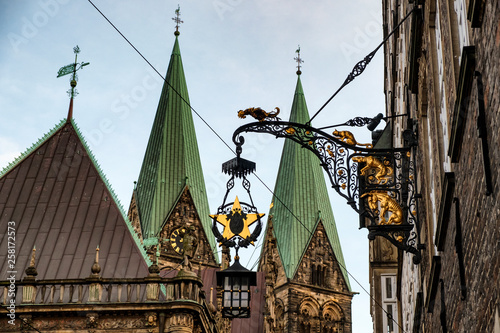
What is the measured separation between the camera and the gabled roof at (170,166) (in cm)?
5119

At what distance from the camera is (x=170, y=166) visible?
170ft

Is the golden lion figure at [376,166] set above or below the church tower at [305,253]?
below

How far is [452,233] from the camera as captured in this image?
709 centimetres

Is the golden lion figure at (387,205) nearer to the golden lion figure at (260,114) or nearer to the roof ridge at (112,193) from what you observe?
the golden lion figure at (260,114)

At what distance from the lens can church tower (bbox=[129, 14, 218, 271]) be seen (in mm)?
50750

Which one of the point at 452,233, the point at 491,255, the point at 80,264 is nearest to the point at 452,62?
the point at 452,233

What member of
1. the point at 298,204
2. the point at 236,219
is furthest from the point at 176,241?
the point at 236,219

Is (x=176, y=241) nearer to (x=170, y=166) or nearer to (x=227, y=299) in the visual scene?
(x=170, y=166)

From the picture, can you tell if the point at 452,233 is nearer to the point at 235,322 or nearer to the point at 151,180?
the point at 235,322

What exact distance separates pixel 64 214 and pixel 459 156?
1990 centimetres

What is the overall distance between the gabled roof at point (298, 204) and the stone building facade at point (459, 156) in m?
47.3

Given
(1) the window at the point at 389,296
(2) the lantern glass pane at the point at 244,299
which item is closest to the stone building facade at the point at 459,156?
(2) the lantern glass pane at the point at 244,299

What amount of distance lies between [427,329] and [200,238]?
41065 mm

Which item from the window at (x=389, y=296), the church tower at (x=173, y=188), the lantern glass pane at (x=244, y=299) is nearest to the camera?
the lantern glass pane at (x=244, y=299)
